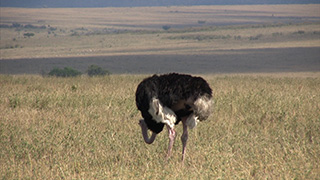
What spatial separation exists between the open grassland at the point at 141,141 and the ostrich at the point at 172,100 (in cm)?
41

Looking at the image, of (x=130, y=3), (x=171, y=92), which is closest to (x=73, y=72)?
(x=171, y=92)

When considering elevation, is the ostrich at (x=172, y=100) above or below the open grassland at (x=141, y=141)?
above

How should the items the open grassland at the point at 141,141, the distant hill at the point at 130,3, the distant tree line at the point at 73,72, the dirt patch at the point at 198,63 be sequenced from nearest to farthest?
1. the open grassland at the point at 141,141
2. the distant tree line at the point at 73,72
3. the dirt patch at the point at 198,63
4. the distant hill at the point at 130,3

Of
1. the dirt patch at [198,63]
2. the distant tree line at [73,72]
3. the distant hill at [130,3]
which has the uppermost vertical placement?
the distant tree line at [73,72]

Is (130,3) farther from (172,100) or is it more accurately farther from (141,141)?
(172,100)

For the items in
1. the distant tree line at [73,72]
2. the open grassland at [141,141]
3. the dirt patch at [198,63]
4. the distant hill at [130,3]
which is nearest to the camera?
the open grassland at [141,141]

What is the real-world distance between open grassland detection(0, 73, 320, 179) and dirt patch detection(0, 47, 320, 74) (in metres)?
18.2

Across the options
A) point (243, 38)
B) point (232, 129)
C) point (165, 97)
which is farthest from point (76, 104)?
point (243, 38)

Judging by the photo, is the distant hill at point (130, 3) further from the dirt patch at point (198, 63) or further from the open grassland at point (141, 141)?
the open grassland at point (141, 141)

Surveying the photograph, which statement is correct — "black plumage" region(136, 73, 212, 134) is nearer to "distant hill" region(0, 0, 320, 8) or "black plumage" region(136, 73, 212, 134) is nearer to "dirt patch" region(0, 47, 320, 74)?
→ "dirt patch" region(0, 47, 320, 74)

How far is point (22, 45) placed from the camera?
175 ft

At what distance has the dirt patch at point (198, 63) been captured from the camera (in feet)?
94.6

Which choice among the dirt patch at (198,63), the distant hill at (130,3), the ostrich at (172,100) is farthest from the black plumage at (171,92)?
the distant hill at (130,3)

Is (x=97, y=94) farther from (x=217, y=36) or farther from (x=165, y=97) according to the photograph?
(x=217, y=36)
